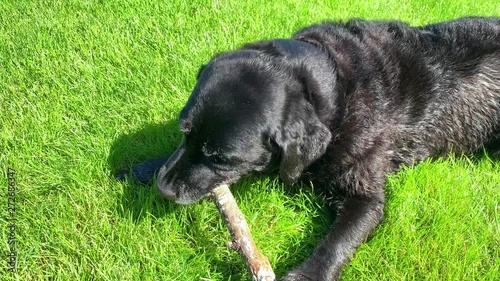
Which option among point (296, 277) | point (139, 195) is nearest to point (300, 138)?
point (296, 277)

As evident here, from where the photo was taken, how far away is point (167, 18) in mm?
4707

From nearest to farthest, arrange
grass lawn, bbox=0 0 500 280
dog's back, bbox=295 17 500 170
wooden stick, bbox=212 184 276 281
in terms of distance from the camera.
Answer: wooden stick, bbox=212 184 276 281, grass lawn, bbox=0 0 500 280, dog's back, bbox=295 17 500 170

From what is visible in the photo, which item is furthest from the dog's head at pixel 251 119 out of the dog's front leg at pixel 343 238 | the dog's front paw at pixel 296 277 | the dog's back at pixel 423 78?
the dog's front paw at pixel 296 277

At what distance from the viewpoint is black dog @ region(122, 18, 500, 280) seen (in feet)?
8.64

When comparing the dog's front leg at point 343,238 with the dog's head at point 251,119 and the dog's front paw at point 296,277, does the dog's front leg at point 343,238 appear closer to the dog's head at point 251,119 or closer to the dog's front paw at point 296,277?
the dog's front paw at point 296,277

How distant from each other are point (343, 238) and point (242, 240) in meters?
0.64

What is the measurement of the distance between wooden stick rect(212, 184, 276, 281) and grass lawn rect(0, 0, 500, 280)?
255 mm

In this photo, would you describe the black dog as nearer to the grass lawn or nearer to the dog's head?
the dog's head

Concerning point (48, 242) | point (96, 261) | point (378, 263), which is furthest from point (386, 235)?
point (48, 242)

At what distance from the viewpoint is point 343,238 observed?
111 inches

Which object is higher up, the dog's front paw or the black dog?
the black dog

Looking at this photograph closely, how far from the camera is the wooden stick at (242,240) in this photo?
2.47 meters

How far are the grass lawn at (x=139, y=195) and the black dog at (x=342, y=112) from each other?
0.17m

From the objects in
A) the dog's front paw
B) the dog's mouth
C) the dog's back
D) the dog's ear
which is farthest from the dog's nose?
the dog's back
